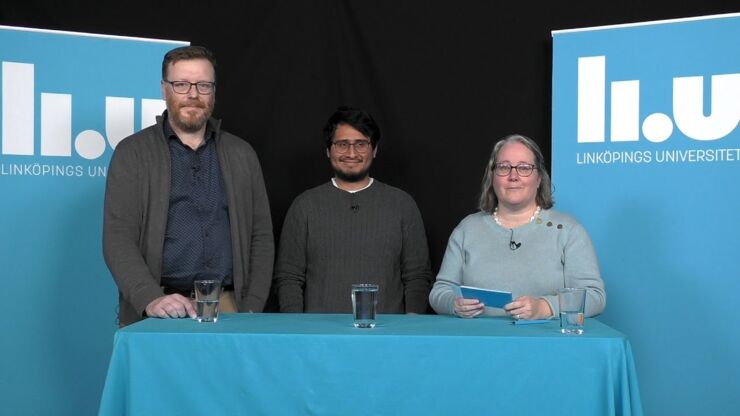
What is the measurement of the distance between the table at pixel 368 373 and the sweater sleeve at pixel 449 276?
545 millimetres

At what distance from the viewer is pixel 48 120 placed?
3.59m

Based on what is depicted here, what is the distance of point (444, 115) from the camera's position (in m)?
3.95

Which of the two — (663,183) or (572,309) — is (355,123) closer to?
(663,183)

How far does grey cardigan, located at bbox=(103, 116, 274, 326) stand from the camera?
2677 mm

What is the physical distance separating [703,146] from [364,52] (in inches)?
64.8

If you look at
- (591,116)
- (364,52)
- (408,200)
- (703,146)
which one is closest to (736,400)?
(703,146)

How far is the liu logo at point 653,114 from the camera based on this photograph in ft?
10.9

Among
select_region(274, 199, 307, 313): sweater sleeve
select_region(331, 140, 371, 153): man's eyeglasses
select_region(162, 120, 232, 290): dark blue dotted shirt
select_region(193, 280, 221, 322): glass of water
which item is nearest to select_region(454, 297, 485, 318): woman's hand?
select_region(193, 280, 221, 322): glass of water

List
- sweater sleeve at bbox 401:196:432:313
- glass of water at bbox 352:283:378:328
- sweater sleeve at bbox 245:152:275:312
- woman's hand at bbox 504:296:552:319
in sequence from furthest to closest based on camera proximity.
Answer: sweater sleeve at bbox 401:196:432:313 → sweater sleeve at bbox 245:152:275:312 → woman's hand at bbox 504:296:552:319 → glass of water at bbox 352:283:378:328

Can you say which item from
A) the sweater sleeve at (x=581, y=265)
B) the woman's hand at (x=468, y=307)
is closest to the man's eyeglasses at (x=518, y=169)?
the sweater sleeve at (x=581, y=265)

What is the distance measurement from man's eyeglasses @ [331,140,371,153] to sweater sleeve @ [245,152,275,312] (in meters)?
0.53

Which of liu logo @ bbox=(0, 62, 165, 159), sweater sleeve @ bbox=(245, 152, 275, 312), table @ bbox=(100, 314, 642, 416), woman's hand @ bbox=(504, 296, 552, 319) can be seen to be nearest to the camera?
table @ bbox=(100, 314, 642, 416)

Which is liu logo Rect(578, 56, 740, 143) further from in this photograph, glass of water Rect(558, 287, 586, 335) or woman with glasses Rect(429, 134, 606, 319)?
glass of water Rect(558, 287, 586, 335)

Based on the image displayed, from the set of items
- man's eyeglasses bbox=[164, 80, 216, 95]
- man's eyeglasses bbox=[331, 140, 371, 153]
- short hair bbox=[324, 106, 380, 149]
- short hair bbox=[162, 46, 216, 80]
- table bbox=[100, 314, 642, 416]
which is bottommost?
table bbox=[100, 314, 642, 416]
